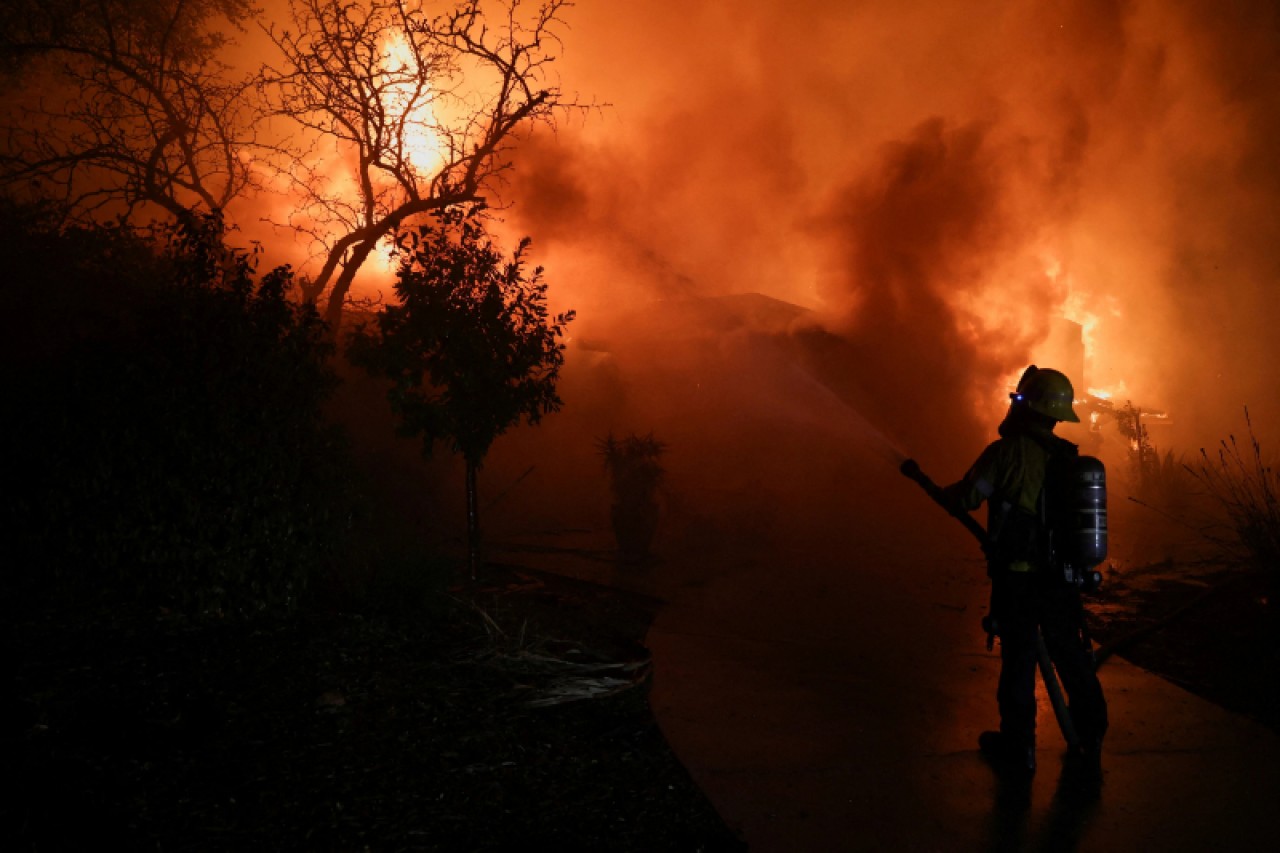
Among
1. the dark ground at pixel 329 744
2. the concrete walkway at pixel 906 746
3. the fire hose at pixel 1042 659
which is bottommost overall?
the dark ground at pixel 329 744

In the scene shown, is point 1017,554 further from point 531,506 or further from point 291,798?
point 531,506

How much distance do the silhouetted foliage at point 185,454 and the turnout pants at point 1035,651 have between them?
13.5 feet

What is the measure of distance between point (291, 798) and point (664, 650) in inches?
126

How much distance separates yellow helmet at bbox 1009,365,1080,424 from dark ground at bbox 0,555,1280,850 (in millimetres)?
2288

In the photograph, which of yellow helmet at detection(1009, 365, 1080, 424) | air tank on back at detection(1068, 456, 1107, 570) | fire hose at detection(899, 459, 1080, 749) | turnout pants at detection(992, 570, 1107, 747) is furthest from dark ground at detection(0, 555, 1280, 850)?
yellow helmet at detection(1009, 365, 1080, 424)

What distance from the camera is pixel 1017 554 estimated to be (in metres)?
4.20

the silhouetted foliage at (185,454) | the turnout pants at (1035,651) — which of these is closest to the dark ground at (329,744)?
the silhouetted foliage at (185,454)

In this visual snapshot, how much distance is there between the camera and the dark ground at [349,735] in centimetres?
301

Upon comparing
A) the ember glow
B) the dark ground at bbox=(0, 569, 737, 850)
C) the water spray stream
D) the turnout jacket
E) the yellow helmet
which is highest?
the ember glow

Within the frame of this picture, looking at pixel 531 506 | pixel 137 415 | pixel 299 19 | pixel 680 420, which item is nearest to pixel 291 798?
pixel 137 415

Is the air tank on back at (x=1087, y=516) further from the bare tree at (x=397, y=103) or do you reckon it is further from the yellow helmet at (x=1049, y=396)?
the bare tree at (x=397, y=103)

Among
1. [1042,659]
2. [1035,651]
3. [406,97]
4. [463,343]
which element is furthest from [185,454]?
[406,97]

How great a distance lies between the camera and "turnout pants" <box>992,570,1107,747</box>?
4.05m

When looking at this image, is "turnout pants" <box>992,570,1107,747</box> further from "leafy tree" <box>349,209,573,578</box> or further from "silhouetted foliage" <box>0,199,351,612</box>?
"leafy tree" <box>349,209,573,578</box>
